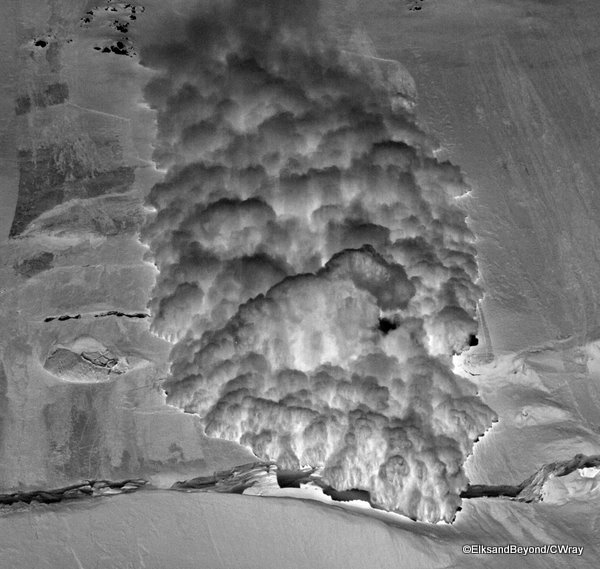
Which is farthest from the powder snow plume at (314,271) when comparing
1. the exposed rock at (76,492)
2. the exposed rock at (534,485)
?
the exposed rock at (76,492)

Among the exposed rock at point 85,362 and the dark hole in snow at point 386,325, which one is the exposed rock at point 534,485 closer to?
the dark hole in snow at point 386,325

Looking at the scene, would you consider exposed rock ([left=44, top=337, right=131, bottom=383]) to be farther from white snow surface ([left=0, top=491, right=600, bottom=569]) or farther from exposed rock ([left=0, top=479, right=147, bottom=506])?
white snow surface ([left=0, top=491, right=600, bottom=569])

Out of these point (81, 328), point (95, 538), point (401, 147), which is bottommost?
point (95, 538)

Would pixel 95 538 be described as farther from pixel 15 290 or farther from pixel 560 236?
pixel 560 236

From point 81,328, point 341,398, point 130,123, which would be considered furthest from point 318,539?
point 130,123

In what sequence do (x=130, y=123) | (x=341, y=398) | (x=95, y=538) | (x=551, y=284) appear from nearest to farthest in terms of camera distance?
(x=95, y=538), (x=341, y=398), (x=551, y=284), (x=130, y=123)

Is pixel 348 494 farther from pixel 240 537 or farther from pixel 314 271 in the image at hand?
pixel 314 271
